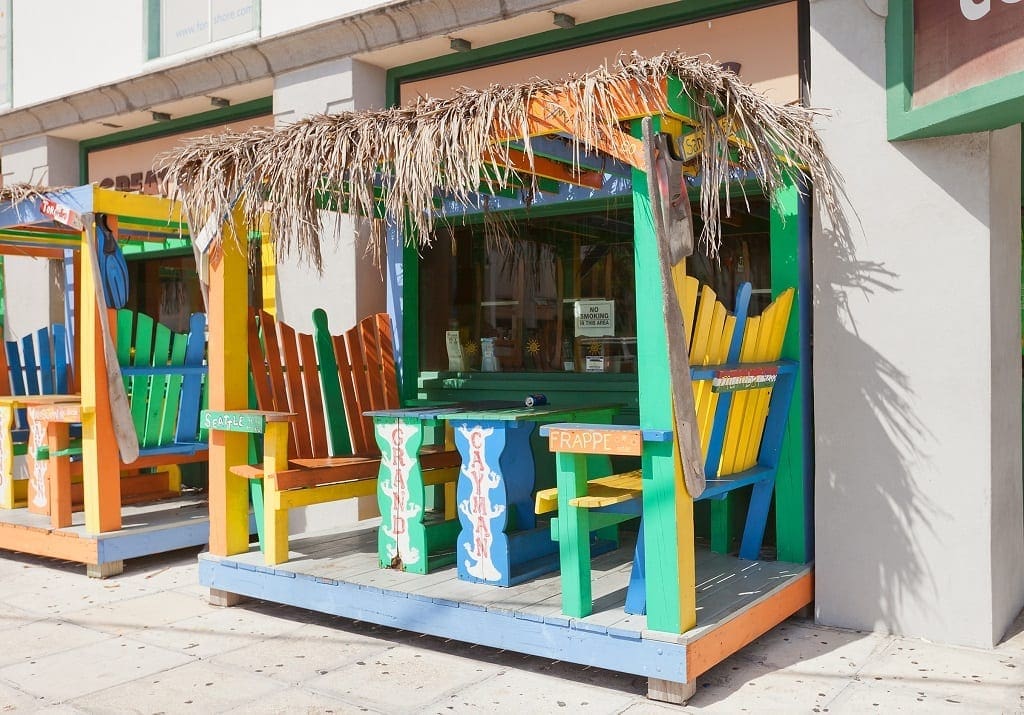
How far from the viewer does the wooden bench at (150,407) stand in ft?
20.9

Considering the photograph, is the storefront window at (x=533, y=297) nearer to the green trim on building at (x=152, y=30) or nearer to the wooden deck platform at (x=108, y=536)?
the wooden deck platform at (x=108, y=536)

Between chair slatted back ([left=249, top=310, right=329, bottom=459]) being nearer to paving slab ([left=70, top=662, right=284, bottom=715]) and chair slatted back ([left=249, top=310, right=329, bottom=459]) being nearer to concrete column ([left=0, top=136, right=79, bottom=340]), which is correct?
paving slab ([left=70, top=662, right=284, bottom=715])

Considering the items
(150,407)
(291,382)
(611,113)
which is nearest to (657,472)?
(611,113)

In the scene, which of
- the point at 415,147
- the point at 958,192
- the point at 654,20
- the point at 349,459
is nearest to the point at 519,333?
the point at 349,459

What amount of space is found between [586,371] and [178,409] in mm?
3029

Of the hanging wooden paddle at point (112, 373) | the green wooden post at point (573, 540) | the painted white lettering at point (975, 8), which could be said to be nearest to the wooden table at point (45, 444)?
the hanging wooden paddle at point (112, 373)

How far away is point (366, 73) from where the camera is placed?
Answer: 7117 mm

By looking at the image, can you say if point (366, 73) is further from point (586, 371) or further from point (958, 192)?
point (958, 192)

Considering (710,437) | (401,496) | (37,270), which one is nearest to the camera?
(710,437)

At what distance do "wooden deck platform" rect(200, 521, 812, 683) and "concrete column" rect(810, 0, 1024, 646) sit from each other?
0.44 meters

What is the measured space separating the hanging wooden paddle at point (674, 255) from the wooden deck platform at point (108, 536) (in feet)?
13.2

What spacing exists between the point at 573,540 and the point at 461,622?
0.69 m

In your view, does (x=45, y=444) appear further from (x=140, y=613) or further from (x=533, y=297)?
(x=533, y=297)

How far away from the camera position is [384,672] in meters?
4.30
